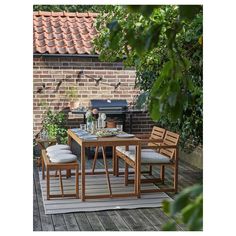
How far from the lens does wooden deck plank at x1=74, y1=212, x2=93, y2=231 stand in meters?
4.09

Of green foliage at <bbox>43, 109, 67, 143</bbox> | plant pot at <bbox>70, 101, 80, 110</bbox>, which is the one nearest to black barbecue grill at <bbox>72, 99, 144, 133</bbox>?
plant pot at <bbox>70, 101, 80, 110</bbox>

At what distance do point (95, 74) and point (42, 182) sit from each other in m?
2.70

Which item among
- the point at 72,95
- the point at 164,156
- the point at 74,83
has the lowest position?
the point at 164,156

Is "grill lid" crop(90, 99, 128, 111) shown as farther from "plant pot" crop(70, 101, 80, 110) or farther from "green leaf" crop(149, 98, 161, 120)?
"green leaf" crop(149, 98, 161, 120)

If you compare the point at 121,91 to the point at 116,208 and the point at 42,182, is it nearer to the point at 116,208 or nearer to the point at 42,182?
the point at 42,182

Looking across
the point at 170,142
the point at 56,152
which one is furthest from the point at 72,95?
the point at 170,142

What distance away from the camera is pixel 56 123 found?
777 cm

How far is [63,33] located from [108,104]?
1.54 meters

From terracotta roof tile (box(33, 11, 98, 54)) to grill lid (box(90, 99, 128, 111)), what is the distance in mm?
836

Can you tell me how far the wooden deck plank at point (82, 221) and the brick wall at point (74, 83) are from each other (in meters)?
3.43

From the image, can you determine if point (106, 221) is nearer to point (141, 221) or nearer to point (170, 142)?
point (141, 221)

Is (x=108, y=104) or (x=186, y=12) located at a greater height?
(x=186, y=12)

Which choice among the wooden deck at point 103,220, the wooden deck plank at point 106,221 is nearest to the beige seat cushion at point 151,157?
the wooden deck at point 103,220

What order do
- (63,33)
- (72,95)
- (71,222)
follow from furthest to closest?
(63,33) < (72,95) < (71,222)
